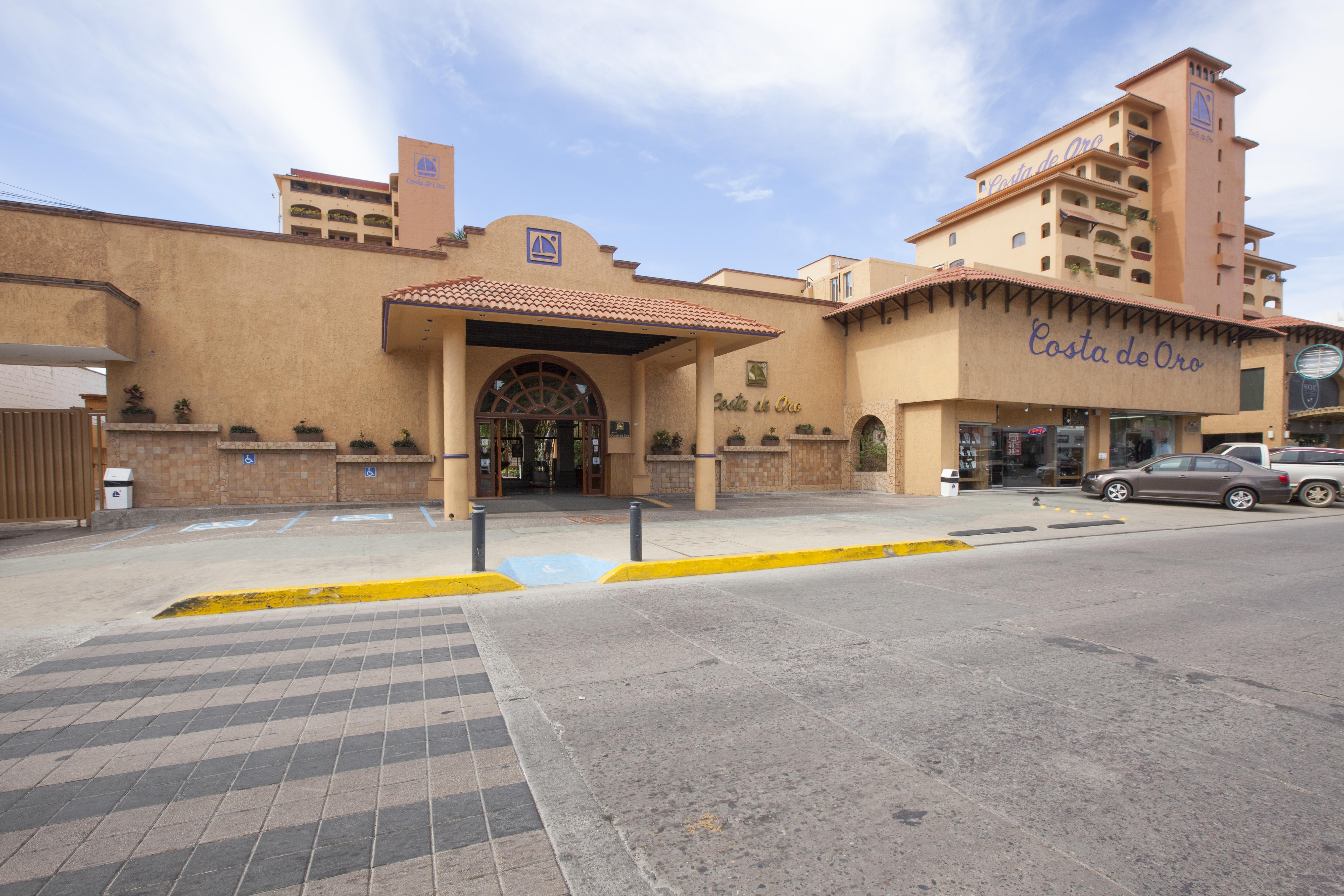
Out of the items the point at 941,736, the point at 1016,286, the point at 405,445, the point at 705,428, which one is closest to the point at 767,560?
the point at 941,736

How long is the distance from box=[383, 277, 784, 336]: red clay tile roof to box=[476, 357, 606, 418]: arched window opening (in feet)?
8.71

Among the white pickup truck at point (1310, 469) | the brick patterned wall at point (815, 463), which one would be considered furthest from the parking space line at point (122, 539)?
the white pickup truck at point (1310, 469)

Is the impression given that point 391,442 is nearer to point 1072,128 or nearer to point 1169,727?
point 1169,727

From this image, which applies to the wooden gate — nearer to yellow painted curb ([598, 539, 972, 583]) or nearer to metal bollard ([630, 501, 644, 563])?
metal bollard ([630, 501, 644, 563])

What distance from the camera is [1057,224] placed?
37.9 m

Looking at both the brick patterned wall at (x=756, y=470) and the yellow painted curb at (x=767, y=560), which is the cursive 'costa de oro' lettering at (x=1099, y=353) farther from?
the yellow painted curb at (x=767, y=560)

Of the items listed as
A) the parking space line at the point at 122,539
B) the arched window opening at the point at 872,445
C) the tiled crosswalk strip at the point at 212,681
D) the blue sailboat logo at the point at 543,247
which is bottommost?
the parking space line at the point at 122,539

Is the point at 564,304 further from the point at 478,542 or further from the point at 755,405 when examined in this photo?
the point at 755,405

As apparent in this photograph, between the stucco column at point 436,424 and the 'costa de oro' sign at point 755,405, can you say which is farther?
the 'costa de oro' sign at point 755,405

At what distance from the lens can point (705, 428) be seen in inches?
634

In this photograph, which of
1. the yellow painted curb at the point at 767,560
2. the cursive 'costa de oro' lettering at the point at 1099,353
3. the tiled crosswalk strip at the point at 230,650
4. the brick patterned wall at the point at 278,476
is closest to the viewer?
the tiled crosswalk strip at the point at 230,650

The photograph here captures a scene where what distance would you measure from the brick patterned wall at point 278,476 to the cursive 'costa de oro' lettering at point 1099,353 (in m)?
21.6

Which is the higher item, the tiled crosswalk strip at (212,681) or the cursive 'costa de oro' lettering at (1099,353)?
the cursive 'costa de oro' lettering at (1099,353)

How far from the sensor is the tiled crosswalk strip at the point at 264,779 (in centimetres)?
247
